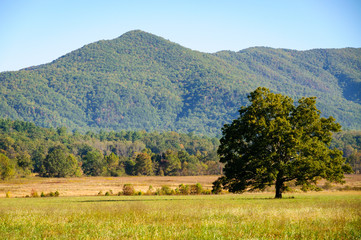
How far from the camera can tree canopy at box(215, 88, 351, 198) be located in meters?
41.3

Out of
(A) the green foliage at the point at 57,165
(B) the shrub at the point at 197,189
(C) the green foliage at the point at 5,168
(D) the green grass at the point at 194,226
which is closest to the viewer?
(D) the green grass at the point at 194,226

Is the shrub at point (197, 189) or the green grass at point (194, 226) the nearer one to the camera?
the green grass at point (194, 226)

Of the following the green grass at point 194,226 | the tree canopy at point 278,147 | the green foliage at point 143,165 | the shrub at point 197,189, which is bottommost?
the green foliage at point 143,165

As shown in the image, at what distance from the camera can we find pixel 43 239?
17047mm

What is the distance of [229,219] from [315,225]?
14.2 ft

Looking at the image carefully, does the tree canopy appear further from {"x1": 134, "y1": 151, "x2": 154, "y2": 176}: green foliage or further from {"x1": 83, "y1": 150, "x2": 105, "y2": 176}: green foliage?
{"x1": 83, "y1": 150, "x2": 105, "y2": 176}: green foliage

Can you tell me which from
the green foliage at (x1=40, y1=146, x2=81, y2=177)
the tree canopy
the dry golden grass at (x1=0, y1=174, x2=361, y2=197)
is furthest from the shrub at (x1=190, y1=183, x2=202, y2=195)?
the green foliage at (x1=40, y1=146, x2=81, y2=177)

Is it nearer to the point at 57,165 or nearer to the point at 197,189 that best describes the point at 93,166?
the point at 57,165

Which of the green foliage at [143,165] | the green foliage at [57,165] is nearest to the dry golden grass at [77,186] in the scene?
the green foliage at [57,165]

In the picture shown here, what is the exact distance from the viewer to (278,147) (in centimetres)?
4272

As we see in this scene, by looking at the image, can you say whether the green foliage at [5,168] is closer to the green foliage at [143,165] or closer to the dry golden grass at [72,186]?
the dry golden grass at [72,186]

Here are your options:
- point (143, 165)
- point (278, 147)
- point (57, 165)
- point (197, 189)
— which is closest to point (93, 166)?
point (143, 165)

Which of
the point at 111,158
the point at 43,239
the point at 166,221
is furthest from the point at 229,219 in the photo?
the point at 111,158

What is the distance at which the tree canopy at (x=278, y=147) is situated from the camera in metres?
41.3
